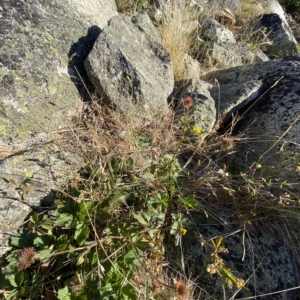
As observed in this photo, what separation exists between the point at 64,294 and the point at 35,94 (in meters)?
1.31

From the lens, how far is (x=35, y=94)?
7.72ft

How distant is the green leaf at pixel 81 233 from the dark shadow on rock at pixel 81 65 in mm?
1034

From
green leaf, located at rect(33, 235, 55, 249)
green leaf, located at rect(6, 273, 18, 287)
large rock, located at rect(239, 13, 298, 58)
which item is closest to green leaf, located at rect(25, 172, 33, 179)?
green leaf, located at rect(33, 235, 55, 249)

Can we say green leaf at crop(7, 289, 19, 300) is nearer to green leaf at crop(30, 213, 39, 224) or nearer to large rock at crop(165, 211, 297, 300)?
green leaf at crop(30, 213, 39, 224)

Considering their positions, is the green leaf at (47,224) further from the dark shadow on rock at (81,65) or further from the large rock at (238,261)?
the dark shadow on rock at (81,65)

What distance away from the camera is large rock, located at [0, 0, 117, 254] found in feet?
6.78

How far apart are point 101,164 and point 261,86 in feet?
5.62

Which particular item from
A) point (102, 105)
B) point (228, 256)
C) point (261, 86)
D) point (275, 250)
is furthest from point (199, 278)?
point (261, 86)

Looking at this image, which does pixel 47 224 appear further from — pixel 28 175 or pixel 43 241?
pixel 28 175

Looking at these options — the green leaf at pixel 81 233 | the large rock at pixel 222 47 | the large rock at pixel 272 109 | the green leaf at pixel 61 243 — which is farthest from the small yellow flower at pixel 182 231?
the large rock at pixel 222 47

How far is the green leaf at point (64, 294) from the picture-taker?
1.72m

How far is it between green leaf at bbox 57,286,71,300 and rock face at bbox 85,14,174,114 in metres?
1.36

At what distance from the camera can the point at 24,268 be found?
1761 mm

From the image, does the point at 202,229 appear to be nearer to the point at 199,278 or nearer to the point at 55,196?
the point at 199,278
